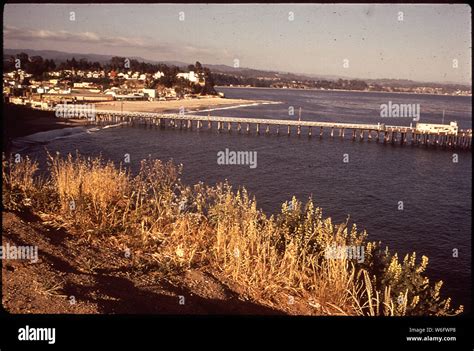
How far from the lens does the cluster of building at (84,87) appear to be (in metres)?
64.1

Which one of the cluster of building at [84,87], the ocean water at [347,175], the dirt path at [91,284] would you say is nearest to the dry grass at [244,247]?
the dirt path at [91,284]

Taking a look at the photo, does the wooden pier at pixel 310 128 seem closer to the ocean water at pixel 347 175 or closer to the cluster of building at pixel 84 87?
the ocean water at pixel 347 175

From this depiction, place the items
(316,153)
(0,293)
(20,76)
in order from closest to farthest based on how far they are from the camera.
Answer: (0,293), (316,153), (20,76)

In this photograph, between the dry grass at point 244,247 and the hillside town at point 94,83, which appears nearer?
the dry grass at point 244,247

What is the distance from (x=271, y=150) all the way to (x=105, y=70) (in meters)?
80.8

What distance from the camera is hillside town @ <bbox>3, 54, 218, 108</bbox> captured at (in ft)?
216

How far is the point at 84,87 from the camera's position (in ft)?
325

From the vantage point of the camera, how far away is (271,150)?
159ft

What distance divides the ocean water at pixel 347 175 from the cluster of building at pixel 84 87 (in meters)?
15.7

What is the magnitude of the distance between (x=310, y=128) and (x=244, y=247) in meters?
59.1

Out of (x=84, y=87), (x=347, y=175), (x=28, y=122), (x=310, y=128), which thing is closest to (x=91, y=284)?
(x=347, y=175)

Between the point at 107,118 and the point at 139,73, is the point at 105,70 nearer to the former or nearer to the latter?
the point at 139,73

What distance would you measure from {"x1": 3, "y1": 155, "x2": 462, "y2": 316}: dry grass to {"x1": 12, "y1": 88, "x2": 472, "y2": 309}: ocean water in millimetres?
13399

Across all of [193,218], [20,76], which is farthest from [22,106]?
[193,218]
